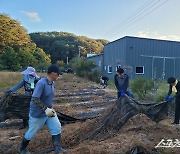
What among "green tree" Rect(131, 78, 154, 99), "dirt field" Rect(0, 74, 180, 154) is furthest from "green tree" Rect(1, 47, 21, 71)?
"dirt field" Rect(0, 74, 180, 154)

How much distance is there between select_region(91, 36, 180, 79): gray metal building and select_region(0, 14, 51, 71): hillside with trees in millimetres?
12031

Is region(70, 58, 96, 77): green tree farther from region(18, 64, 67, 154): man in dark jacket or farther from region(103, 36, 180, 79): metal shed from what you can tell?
region(18, 64, 67, 154): man in dark jacket

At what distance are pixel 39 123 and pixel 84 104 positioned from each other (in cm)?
492

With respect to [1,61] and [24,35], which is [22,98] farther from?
[24,35]

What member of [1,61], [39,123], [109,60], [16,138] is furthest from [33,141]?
[1,61]

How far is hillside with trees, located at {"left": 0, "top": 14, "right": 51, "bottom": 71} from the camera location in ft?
102

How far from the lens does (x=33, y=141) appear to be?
14.6 ft

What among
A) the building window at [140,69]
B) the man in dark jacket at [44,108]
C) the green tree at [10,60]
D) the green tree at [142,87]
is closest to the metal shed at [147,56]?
the building window at [140,69]

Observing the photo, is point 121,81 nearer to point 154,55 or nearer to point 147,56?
point 147,56

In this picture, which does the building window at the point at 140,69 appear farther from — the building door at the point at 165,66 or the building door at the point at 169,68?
the building door at the point at 169,68

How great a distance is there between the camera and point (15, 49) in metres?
37.2

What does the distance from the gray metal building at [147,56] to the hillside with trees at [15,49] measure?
474 inches

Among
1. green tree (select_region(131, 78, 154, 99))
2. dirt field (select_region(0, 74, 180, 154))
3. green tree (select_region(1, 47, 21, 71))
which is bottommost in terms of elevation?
dirt field (select_region(0, 74, 180, 154))

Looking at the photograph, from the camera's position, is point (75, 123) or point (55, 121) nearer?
point (55, 121)
